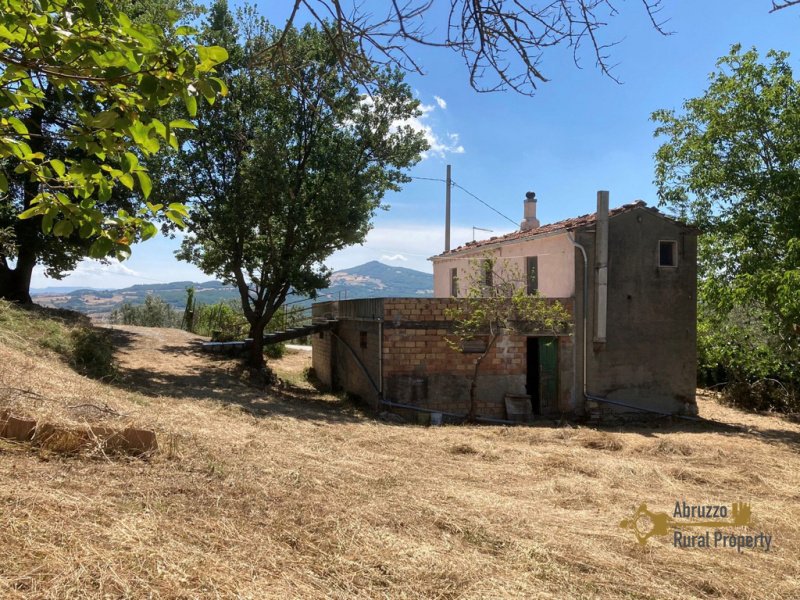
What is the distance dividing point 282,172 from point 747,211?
11.7m

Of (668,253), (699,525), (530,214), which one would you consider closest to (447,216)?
(530,214)

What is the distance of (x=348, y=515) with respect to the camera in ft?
13.8

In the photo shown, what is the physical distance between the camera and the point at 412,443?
8.66m

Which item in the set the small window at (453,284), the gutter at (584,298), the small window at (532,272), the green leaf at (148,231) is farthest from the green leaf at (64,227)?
the small window at (453,284)

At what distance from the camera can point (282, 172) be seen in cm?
1321

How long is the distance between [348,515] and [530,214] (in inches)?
599

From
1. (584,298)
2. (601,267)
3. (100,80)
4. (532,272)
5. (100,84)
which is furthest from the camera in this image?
(532,272)

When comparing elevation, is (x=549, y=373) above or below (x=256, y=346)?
A: below

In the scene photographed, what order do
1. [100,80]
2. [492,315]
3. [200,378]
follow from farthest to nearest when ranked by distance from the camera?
1. [200,378]
2. [492,315]
3. [100,80]

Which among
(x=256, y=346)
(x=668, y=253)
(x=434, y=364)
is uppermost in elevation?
(x=668, y=253)

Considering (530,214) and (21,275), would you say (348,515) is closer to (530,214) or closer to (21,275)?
(530,214)

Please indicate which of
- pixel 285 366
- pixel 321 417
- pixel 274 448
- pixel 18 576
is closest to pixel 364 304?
pixel 321 417

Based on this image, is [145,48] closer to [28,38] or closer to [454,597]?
[28,38]

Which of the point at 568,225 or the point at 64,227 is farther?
the point at 568,225
